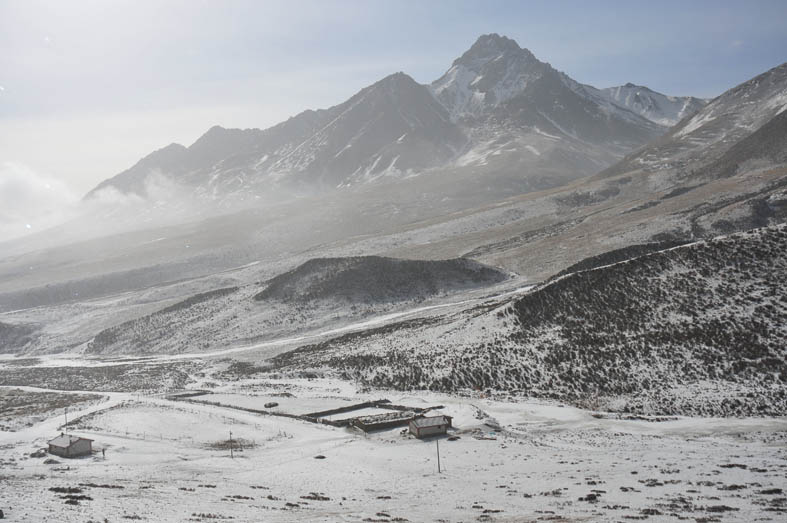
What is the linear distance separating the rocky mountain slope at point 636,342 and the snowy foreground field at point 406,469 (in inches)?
145

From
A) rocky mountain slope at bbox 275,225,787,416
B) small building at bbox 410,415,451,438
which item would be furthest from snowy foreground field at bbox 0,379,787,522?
rocky mountain slope at bbox 275,225,787,416

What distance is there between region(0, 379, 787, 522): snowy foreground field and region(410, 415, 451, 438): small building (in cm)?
88

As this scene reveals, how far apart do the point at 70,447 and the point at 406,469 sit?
20.7 meters

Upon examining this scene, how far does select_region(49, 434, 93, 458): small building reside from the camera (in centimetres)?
3684

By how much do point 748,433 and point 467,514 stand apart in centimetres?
2024

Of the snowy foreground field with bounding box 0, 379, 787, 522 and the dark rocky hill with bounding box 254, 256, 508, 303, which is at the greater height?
the dark rocky hill with bounding box 254, 256, 508, 303

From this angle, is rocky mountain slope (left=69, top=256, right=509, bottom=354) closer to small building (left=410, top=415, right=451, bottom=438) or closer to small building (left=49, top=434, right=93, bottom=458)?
small building (left=410, top=415, right=451, bottom=438)

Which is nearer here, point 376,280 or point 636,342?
point 636,342

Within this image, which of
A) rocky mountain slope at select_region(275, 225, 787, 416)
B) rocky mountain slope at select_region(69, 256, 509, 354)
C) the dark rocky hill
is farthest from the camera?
the dark rocky hill

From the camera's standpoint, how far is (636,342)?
49.3 meters

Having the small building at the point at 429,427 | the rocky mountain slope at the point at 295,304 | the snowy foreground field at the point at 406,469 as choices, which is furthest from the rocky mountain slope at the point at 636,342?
the rocky mountain slope at the point at 295,304

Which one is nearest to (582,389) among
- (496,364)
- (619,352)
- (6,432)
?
(619,352)

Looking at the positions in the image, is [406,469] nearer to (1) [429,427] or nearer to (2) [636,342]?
(1) [429,427]

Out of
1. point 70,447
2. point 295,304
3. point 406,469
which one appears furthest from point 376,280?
point 406,469
